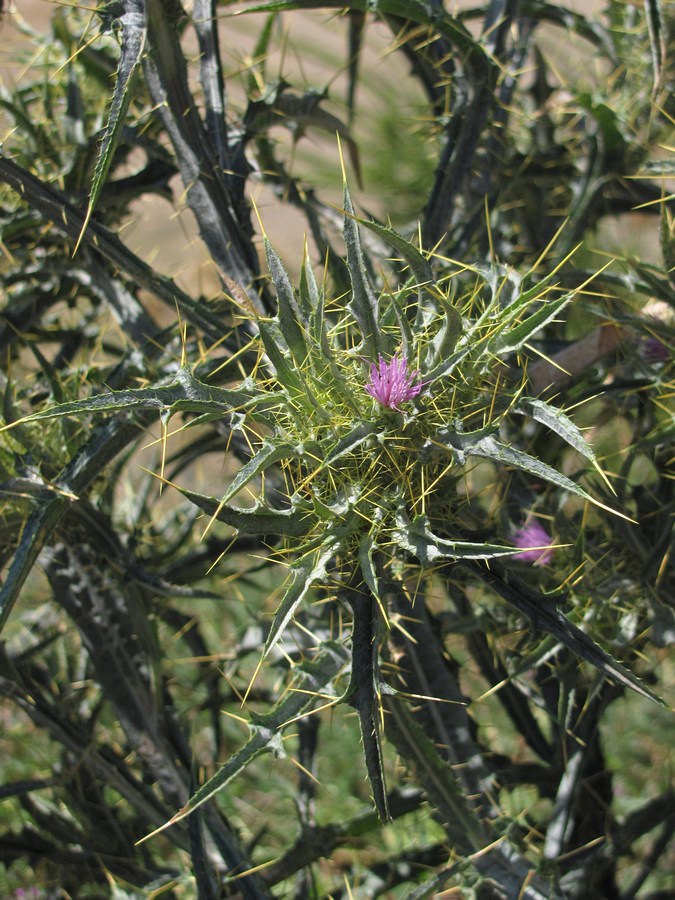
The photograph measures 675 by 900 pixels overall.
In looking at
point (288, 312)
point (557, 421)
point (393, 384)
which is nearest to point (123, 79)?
point (288, 312)

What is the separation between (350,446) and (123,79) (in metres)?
0.36

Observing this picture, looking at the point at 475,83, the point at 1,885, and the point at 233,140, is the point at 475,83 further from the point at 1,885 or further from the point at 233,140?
the point at 1,885

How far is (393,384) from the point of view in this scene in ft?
2.39

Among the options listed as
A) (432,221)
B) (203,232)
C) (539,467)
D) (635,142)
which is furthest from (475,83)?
(539,467)

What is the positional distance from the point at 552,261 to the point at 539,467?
0.63m

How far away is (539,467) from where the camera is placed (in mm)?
661

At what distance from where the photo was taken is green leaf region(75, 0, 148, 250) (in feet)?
2.41

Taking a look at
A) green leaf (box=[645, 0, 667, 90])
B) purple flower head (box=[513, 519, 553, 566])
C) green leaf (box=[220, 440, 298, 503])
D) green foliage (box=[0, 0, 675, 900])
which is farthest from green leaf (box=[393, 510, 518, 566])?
green leaf (box=[645, 0, 667, 90])

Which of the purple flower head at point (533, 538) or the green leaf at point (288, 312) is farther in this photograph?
the purple flower head at point (533, 538)

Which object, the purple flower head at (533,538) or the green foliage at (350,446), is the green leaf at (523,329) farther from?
the purple flower head at (533,538)

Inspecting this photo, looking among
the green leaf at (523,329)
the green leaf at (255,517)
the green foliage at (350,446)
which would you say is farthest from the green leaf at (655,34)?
the green leaf at (255,517)

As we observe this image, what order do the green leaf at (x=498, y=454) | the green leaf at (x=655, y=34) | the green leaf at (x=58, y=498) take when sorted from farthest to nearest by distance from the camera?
the green leaf at (x=655, y=34)
the green leaf at (x=58, y=498)
the green leaf at (x=498, y=454)

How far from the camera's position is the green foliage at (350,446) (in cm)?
75

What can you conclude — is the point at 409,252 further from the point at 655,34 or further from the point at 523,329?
the point at 655,34
